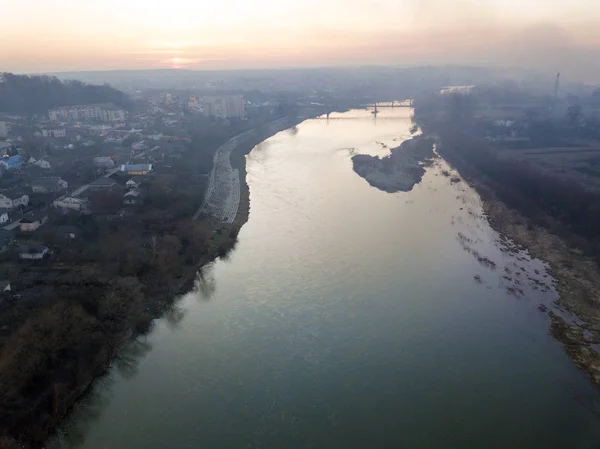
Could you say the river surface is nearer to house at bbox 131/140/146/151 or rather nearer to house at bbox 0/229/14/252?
house at bbox 0/229/14/252

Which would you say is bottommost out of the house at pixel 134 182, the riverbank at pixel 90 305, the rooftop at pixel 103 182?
the riverbank at pixel 90 305

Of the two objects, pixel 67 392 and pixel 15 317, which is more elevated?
pixel 15 317

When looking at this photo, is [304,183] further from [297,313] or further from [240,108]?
[240,108]

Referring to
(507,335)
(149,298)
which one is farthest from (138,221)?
(507,335)

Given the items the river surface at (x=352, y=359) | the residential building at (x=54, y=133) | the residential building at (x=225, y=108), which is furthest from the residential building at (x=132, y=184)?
the residential building at (x=225, y=108)

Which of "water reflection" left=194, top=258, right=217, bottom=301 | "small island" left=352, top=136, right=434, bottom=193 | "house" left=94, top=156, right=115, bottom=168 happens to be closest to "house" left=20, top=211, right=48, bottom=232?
"water reflection" left=194, top=258, right=217, bottom=301

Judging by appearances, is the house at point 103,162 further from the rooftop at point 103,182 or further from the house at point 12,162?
the house at point 12,162
